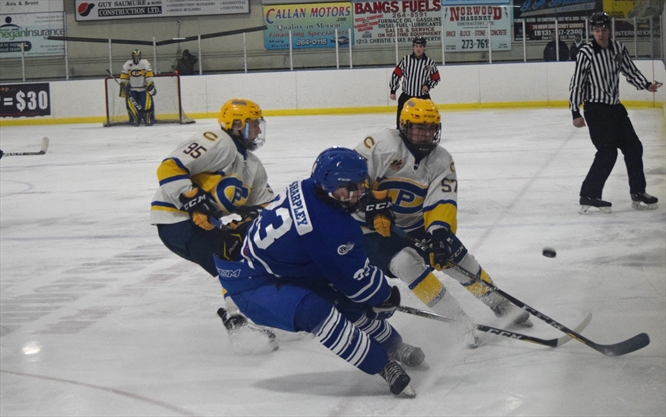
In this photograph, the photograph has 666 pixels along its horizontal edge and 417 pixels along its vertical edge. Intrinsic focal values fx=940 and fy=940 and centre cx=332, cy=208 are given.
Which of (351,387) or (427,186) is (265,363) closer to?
(351,387)

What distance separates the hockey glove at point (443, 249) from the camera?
10.0ft

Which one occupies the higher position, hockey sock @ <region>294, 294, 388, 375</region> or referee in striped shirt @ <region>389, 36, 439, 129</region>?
referee in striped shirt @ <region>389, 36, 439, 129</region>

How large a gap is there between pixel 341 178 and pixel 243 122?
1066 millimetres

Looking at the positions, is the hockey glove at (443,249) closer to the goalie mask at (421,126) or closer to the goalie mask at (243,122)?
the goalie mask at (421,126)

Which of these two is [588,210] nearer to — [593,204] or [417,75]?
[593,204]

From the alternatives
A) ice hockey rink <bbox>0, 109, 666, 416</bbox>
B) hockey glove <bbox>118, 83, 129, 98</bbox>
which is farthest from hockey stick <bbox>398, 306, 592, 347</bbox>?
hockey glove <bbox>118, 83, 129, 98</bbox>

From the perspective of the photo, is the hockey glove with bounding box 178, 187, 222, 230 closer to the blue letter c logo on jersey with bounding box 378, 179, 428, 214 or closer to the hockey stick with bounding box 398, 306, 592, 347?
the blue letter c logo on jersey with bounding box 378, 179, 428, 214

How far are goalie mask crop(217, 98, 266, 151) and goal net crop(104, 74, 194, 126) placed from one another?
35.6 ft

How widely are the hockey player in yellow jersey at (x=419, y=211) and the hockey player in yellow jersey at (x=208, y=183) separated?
18.9 inches

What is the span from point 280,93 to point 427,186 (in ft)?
38.6

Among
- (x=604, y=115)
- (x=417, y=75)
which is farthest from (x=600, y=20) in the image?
(x=417, y=75)

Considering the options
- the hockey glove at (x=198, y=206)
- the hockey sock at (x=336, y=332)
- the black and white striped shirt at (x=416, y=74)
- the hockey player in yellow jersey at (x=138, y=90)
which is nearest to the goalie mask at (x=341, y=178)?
the hockey sock at (x=336, y=332)

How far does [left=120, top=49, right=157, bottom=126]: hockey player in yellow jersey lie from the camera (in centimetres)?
1391

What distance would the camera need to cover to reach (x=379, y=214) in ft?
10.4
